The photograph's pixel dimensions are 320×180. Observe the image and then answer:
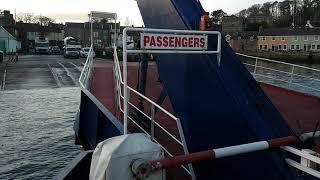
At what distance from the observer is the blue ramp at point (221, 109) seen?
15.9 ft

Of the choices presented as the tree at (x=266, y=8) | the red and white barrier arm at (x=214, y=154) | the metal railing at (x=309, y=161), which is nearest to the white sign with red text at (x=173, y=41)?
the red and white barrier arm at (x=214, y=154)

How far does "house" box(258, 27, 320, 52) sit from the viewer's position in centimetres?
10850

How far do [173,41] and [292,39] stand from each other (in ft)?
369

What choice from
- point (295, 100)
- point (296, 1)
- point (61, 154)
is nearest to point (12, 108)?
point (61, 154)

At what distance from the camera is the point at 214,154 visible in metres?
3.75

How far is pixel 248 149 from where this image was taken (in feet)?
12.9

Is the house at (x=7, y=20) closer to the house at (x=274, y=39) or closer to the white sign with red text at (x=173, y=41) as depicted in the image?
the house at (x=274, y=39)

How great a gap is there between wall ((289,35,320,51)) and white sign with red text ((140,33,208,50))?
112 m

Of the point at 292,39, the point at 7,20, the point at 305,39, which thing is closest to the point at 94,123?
the point at 292,39

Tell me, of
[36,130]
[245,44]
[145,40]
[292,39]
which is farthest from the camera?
[245,44]

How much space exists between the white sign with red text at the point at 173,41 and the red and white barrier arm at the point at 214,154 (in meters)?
1.34

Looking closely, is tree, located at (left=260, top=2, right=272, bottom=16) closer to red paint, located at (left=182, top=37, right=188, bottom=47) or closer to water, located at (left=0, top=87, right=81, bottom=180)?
water, located at (left=0, top=87, right=81, bottom=180)

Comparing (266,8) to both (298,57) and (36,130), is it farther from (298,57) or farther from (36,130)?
(36,130)

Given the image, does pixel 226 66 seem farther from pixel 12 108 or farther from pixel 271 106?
pixel 12 108
